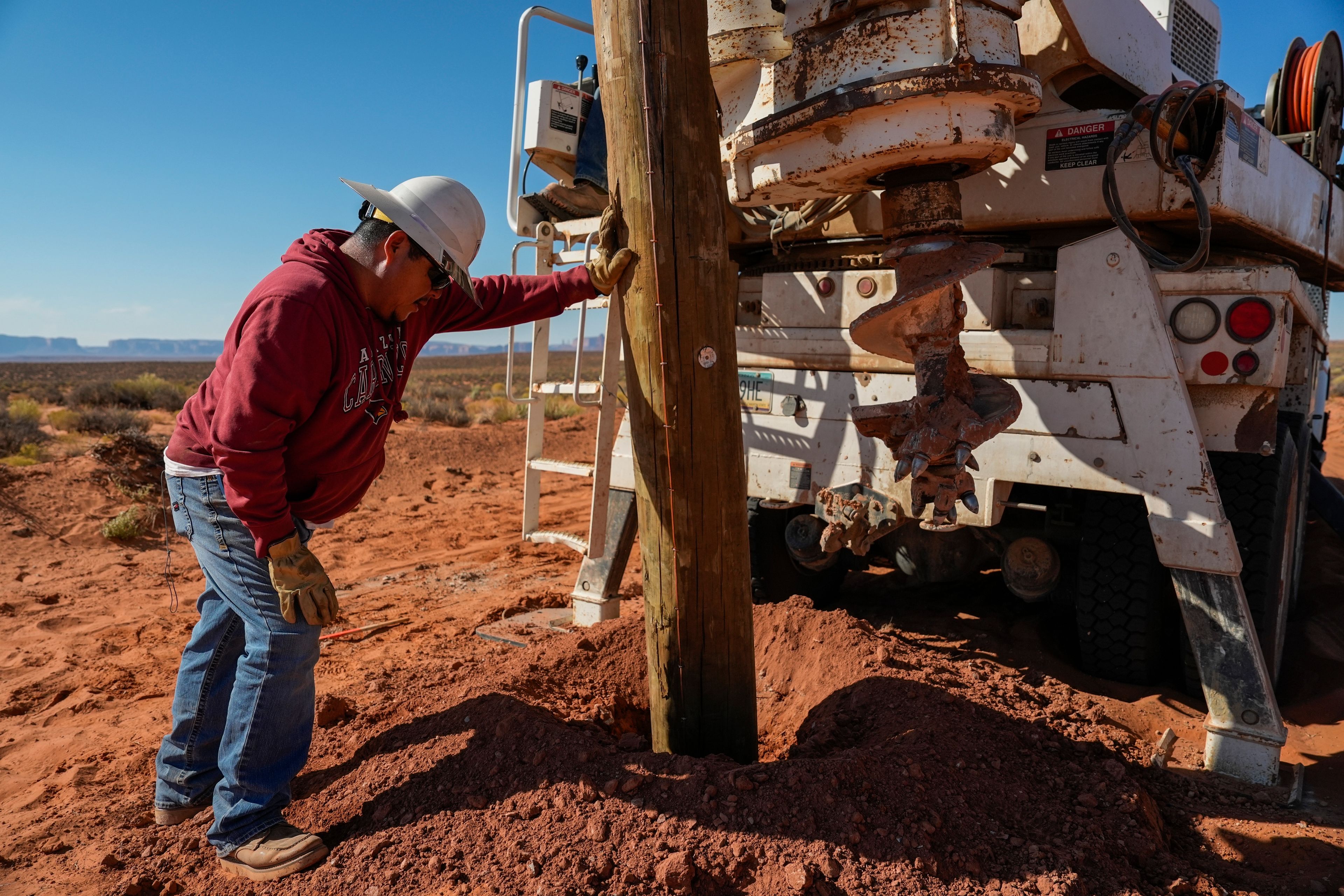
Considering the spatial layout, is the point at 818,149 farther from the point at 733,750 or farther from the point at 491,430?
the point at 491,430

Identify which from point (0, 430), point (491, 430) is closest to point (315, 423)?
point (0, 430)

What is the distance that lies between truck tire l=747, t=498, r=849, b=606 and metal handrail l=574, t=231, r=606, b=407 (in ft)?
3.13

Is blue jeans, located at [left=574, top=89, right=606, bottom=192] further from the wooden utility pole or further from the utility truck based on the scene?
the wooden utility pole

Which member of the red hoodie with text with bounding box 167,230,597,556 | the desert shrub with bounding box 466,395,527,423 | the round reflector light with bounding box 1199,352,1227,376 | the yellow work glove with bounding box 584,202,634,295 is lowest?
the desert shrub with bounding box 466,395,527,423

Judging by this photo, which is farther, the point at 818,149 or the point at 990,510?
the point at 990,510

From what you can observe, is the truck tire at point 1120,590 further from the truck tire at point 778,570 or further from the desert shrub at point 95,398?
the desert shrub at point 95,398

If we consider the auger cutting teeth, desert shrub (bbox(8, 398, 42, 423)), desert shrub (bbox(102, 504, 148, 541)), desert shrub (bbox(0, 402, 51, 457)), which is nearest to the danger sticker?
the auger cutting teeth

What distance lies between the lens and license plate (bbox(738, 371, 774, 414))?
4.20 meters

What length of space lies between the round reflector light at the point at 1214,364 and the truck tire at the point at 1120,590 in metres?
0.58

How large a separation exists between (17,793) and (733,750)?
2.73 metres

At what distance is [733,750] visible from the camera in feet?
9.55

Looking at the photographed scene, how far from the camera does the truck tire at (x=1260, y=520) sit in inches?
146

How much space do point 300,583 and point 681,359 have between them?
1.30 metres

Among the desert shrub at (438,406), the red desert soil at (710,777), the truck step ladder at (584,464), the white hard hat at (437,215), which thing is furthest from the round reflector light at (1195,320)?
the desert shrub at (438,406)
